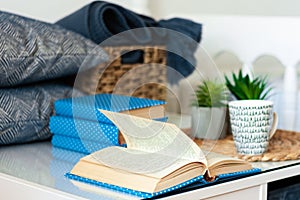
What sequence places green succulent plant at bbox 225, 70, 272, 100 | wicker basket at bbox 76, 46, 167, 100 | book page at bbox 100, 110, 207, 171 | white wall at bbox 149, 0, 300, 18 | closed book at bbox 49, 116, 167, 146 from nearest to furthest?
book page at bbox 100, 110, 207, 171, closed book at bbox 49, 116, 167, 146, green succulent plant at bbox 225, 70, 272, 100, wicker basket at bbox 76, 46, 167, 100, white wall at bbox 149, 0, 300, 18

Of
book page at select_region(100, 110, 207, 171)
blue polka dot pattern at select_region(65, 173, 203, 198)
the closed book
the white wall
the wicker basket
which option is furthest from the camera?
the white wall

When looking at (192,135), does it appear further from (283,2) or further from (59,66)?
(283,2)

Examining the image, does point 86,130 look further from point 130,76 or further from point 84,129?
point 130,76

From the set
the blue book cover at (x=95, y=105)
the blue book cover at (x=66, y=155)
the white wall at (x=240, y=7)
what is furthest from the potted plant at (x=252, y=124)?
the white wall at (x=240, y=7)

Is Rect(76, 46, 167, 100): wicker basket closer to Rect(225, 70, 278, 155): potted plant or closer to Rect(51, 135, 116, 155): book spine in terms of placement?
Rect(51, 135, 116, 155): book spine

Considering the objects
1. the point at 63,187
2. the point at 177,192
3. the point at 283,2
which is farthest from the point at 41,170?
the point at 283,2

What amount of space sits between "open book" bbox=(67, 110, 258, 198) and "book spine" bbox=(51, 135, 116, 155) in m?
0.08

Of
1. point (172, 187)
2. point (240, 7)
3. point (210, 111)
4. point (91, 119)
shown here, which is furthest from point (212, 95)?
point (240, 7)

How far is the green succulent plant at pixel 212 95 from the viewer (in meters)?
1.20

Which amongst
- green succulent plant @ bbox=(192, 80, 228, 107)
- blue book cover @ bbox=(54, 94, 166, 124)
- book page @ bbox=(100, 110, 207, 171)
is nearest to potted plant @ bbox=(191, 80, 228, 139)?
green succulent plant @ bbox=(192, 80, 228, 107)

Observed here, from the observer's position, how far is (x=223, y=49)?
5.04 feet

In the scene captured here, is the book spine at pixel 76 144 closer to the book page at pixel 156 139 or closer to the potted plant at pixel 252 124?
the book page at pixel 156 139

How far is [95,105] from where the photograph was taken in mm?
1101

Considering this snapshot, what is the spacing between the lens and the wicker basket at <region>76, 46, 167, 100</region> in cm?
132
